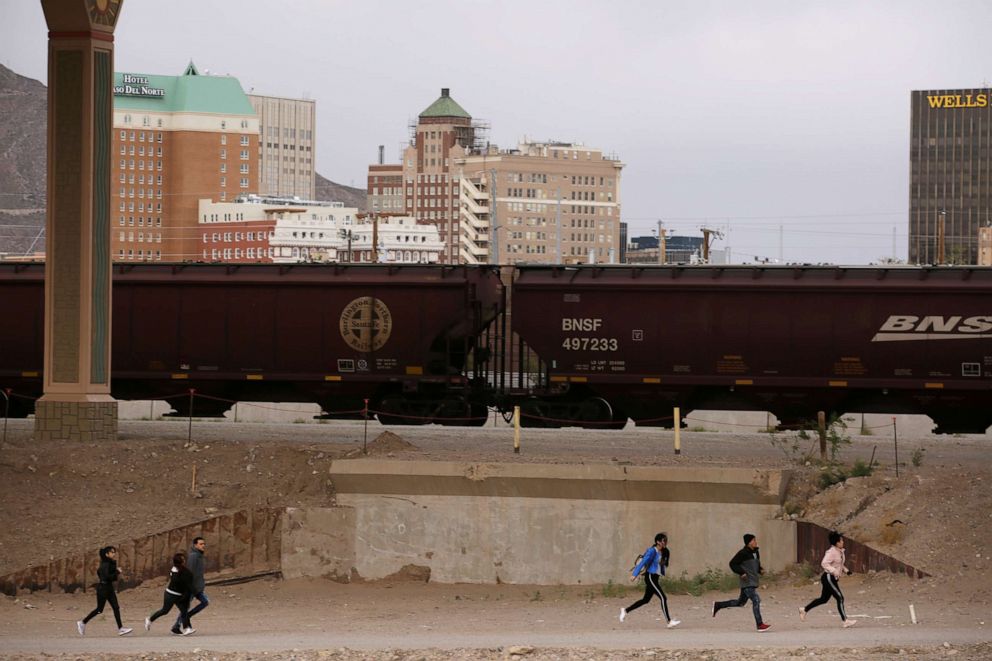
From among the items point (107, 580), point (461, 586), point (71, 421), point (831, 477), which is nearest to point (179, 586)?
point (107, 580)

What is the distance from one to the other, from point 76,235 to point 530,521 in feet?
32.2

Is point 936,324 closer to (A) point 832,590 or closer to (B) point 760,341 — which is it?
(B) point 760,341

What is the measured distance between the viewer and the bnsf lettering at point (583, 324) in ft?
102

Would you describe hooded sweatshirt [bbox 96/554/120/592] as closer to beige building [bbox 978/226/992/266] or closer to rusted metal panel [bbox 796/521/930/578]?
rusted metal panel [bbox 796/521/930/578]

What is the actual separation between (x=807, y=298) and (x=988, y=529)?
9933mm

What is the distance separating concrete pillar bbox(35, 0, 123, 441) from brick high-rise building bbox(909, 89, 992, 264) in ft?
545

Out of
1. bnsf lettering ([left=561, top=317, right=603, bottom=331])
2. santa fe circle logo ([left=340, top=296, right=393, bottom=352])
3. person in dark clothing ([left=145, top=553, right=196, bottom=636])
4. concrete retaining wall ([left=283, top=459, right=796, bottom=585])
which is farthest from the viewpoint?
santa fe circle logo ([left=340, top=296, right=393, bottom=352])

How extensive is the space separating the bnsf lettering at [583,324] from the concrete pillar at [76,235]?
9.68m

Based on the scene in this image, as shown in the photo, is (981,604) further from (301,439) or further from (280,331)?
(280,331)

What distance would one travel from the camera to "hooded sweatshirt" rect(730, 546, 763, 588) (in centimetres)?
1817

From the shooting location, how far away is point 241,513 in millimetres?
24312

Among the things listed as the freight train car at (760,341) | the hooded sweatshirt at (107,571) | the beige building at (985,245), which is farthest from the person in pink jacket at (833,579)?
the beige building at (985,245)

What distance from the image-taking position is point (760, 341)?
101ft

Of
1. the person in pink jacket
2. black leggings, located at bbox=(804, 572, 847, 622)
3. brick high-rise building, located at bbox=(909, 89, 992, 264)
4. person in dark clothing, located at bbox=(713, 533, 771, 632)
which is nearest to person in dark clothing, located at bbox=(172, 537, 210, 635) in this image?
person in dark clothing, located at bbox=(713, 533, 771, 632)
